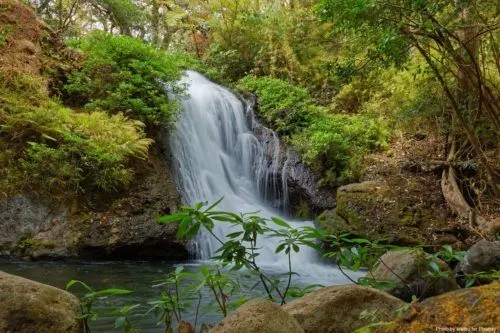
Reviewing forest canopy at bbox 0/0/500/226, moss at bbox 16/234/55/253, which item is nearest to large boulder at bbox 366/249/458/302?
forest canopy at bbox 0/0/500/226

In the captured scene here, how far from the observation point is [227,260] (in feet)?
6.73

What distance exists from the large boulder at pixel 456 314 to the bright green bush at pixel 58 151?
20.0 feet

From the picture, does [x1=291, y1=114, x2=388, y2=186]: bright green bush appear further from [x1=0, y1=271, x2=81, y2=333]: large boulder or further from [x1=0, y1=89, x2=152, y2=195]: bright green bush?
[x1=0, y1=271, x2=81, y2=333]: large boulder

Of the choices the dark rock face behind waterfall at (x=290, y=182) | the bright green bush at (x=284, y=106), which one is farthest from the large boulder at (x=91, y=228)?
the bright green bush at (x=284, y=106)

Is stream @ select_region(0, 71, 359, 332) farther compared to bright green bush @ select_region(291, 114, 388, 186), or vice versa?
bright green bush @ select_region(291, 114, 388, 186)

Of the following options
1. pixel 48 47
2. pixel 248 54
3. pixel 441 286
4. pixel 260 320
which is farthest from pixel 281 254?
pixel 248 54

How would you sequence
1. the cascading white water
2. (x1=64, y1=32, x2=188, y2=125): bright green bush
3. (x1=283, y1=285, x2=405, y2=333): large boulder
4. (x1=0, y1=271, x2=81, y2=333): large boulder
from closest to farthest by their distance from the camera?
(x1=0, y1=271, x2=81, y2=333): large boulder < (x1=283, y1=285, x2=405, y2=333): large boulder < (x1=64, y1=32, x2=188, y2=125): bright green bush < the cascading white water

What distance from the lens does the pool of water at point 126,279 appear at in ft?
12.7

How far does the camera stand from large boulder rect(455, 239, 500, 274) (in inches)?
179

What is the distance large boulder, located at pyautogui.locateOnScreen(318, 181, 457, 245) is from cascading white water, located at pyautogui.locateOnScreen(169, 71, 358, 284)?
35.4 inches

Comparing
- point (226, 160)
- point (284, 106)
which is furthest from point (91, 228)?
point (284, 106)

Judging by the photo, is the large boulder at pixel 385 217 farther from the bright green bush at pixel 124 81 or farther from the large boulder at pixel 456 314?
the large boulder at pixel 456 314

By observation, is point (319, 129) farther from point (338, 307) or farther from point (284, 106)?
point (338, 307)

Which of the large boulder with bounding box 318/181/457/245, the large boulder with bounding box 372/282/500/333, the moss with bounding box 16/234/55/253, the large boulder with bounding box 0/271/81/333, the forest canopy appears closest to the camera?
the large boulder with bounding box 372/282/500/333
